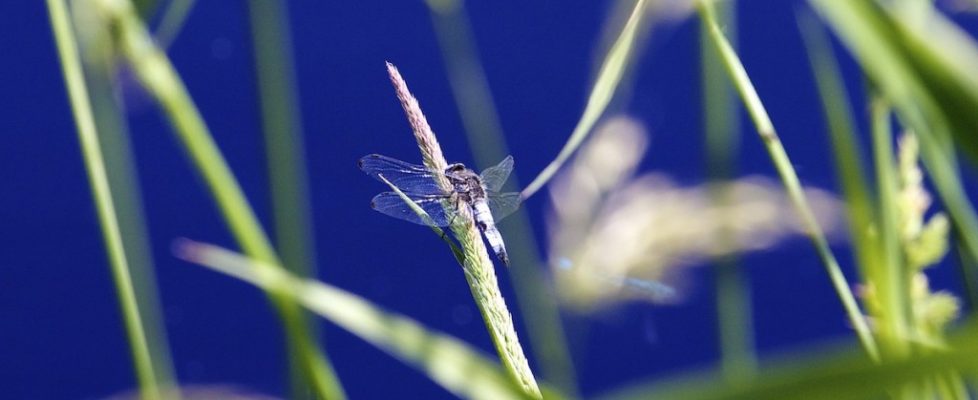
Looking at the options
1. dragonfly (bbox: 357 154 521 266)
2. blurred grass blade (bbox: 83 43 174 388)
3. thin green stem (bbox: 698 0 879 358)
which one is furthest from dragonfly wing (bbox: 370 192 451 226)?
thin green stem (bbox: 698 0 879 358)

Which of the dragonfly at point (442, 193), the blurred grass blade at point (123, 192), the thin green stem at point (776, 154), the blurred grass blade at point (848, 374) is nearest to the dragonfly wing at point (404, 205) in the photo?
the dragonfly at point (442, 193)

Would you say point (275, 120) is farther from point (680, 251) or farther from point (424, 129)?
point (680, 251)

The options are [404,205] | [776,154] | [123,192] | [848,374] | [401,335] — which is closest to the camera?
[848,374]

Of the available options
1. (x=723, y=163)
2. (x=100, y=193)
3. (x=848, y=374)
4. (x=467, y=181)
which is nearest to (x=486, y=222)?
(x=467, y=181)

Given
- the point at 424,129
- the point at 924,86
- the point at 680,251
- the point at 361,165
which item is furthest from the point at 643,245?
the point at 924,86

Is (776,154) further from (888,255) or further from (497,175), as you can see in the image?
(497,175)
